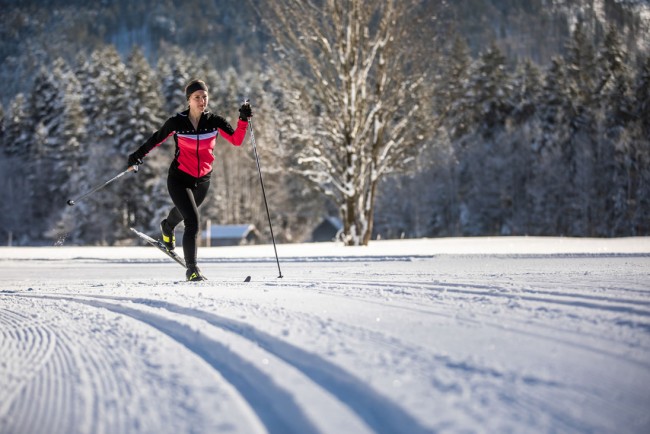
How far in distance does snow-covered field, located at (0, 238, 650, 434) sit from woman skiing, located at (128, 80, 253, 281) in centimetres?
200

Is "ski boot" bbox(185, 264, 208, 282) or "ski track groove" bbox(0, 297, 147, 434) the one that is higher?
"ski boot" bbox(185, 264, 208, 282)

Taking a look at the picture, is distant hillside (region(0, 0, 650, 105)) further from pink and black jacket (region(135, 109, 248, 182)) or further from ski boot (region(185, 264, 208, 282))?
ski boot (region(185, 264, 208, 282))

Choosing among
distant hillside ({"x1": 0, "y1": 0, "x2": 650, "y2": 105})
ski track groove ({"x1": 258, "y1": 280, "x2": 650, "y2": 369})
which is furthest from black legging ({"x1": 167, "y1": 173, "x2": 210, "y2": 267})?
distant hillside ({"x1": 0, "y1": 0, "x2": 650, "y2": 105})

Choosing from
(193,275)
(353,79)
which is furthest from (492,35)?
(193,275)

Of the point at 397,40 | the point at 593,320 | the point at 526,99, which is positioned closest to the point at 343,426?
the point at 593,320

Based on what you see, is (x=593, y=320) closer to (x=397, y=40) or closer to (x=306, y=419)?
(x=306, y=419)

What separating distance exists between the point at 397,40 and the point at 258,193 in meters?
35.2

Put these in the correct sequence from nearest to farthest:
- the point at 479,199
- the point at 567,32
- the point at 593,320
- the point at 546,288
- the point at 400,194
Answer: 1. the point at 593,320
2. the point at 546,288
3. the point at 479,199
4. the point at 400,194
5. the point at 567,32

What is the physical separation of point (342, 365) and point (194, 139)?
3.74m

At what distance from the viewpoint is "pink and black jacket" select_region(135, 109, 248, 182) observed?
16.8ft

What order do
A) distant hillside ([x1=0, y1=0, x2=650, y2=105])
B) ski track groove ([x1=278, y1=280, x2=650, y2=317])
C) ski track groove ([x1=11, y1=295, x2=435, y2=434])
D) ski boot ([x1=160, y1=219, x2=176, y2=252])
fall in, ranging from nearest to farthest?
ski track groove ([x1=11, y1=295, x2=435, y2=434]) → ski track groove ([x1=278, y1=280, x2=650, y2=317]) → ski boot ([x1=160, y1=219, x2=176, y2=252]) → distant hillside ([x1=0, y1=0, x2=650, y2=105])

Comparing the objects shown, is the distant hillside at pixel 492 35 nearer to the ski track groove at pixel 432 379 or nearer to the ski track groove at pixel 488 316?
the ski track groove at pixel 488 316

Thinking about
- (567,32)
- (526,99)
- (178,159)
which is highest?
(567,32)

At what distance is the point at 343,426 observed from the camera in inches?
56.6
